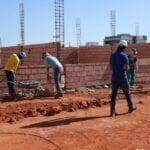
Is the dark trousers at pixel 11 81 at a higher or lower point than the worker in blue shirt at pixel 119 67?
lower

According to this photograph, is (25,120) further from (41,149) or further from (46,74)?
(46,74)

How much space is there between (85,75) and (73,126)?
872cm

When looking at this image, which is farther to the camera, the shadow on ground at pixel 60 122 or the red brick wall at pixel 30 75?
the red brick wall at pixel 30 75

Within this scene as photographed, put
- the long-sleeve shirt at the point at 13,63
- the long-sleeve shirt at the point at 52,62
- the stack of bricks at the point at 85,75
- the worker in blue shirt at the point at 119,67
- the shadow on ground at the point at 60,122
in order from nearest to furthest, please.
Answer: the shadow on ground at the point at 60,122, the worker in blue shirt at the point at 119,67, the long-sleeve shirt at the point at 52,62, the long-sleeve shirt at the point at 13,63, the stack of bricks at the point at 85,75

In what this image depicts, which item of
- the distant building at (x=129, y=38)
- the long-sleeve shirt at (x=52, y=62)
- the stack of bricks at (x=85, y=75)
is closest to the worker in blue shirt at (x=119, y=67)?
the long-sleeve shirt at (x=52, y=62)

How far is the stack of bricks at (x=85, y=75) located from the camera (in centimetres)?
1827

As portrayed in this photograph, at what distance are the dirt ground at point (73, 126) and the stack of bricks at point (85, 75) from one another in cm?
414

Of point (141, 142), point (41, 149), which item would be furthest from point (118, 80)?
point (41, 149)

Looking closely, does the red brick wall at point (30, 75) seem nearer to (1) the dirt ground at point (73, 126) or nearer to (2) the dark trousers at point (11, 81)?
(2) the dark trousers at point (11, 81)

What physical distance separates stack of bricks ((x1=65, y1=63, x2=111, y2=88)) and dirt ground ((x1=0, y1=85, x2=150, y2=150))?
414 centimetres

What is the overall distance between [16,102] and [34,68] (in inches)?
99.6

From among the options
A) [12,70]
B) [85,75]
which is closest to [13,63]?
[12,70]

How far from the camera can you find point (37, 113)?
480 inches

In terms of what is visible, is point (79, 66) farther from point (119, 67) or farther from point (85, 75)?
point (119, 67)
